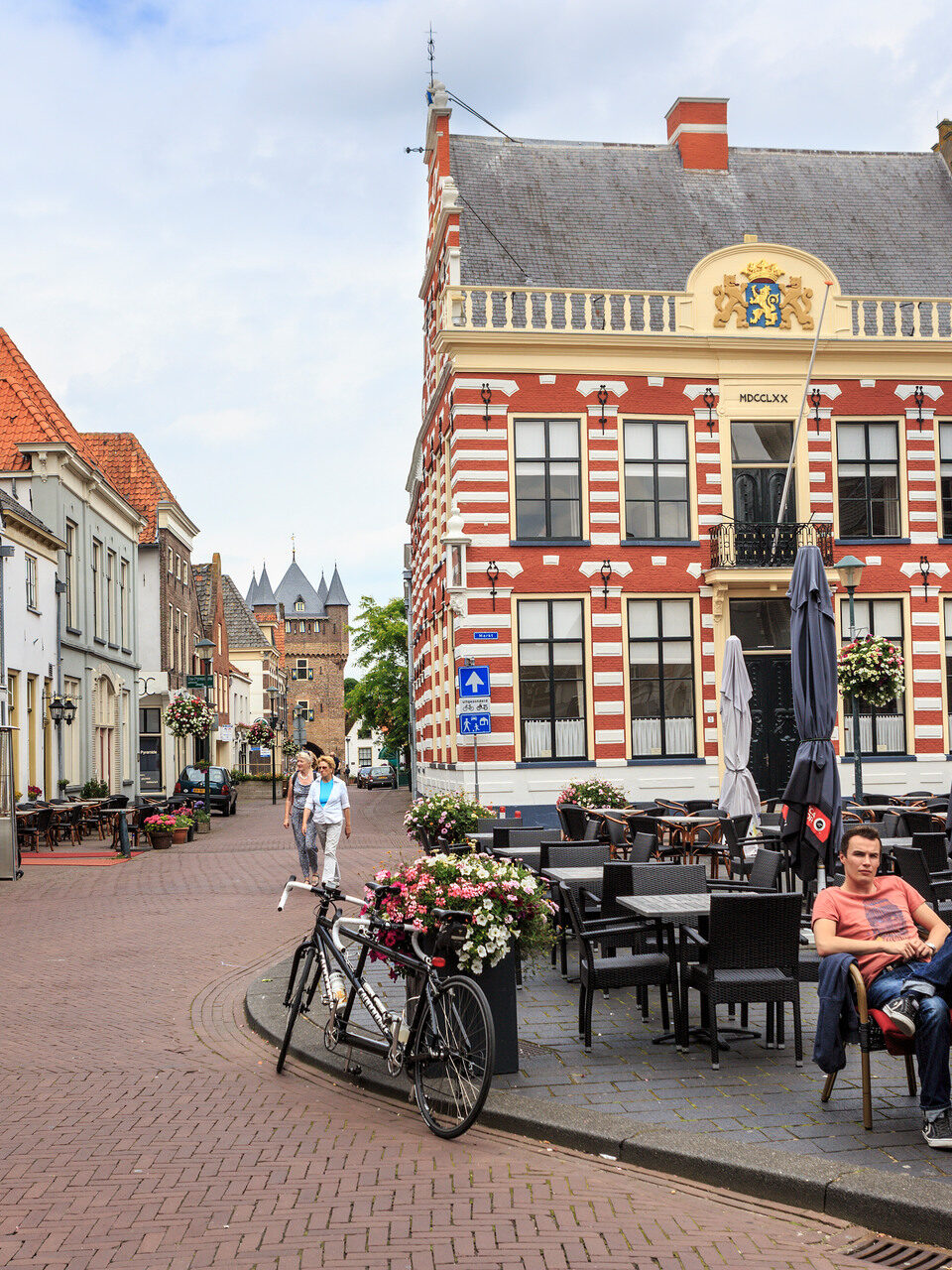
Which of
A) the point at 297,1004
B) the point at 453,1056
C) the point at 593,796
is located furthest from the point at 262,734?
the point at 453,1056

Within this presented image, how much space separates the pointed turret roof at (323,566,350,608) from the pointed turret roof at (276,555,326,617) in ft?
2.63

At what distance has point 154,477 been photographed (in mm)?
46656

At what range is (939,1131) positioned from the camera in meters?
5.65

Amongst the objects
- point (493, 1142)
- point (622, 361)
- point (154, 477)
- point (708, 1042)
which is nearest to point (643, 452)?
point (622, 361)

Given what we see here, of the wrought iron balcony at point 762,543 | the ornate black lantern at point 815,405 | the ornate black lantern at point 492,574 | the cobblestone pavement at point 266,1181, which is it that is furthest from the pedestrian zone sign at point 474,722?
the ornate black lantern at point 815,405

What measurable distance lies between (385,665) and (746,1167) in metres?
57.2

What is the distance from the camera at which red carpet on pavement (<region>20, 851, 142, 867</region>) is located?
22.7 m

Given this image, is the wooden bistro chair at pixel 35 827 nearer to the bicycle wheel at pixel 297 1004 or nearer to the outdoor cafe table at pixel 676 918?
the bicycle wheel at pixel 297 1004

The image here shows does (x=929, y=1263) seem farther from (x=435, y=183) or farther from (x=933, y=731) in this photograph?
(x=435, y=183)

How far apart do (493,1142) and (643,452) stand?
1964 centimetres

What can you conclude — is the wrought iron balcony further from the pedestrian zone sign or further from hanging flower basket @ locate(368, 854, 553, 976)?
hanging flower basket @ locate(368, 854, 553, 976)

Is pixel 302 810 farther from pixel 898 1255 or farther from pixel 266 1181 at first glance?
pixel 898 1255

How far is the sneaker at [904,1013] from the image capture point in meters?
5.84

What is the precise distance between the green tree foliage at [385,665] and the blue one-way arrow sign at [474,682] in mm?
41809
